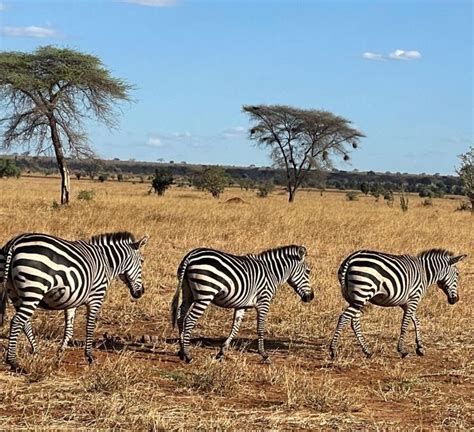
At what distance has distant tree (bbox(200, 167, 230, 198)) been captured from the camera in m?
43.3

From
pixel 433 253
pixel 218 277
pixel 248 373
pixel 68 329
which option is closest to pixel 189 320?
pixel 218 277

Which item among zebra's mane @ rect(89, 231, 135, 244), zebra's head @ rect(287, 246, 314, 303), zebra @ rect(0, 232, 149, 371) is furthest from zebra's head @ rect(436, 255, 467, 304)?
zebra @ rect(0, 232, 149, 371)

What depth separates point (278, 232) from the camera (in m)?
18.4

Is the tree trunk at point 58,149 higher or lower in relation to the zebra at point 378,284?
higher

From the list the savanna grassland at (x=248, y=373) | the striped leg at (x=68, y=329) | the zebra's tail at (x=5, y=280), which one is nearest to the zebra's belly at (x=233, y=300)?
the savanna grassland at (x=248, y=373)

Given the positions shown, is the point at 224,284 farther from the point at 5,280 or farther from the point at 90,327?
the point at 5,280

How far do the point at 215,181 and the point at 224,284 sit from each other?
3608cm

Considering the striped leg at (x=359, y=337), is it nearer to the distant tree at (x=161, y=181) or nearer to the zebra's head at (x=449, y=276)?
the zebra's head at (x=449, y=276)

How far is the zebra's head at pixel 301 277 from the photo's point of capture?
325 inches

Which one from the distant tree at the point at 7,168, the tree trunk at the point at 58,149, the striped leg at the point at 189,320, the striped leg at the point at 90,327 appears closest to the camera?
the striped leg at the point at 90,327

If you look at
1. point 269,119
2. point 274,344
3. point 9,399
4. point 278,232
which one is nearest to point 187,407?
point 9,399

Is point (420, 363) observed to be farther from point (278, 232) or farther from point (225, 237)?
point (278, 232)

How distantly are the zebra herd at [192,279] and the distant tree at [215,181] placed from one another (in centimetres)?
3477

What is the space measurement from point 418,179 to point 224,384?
131446 millimetres
